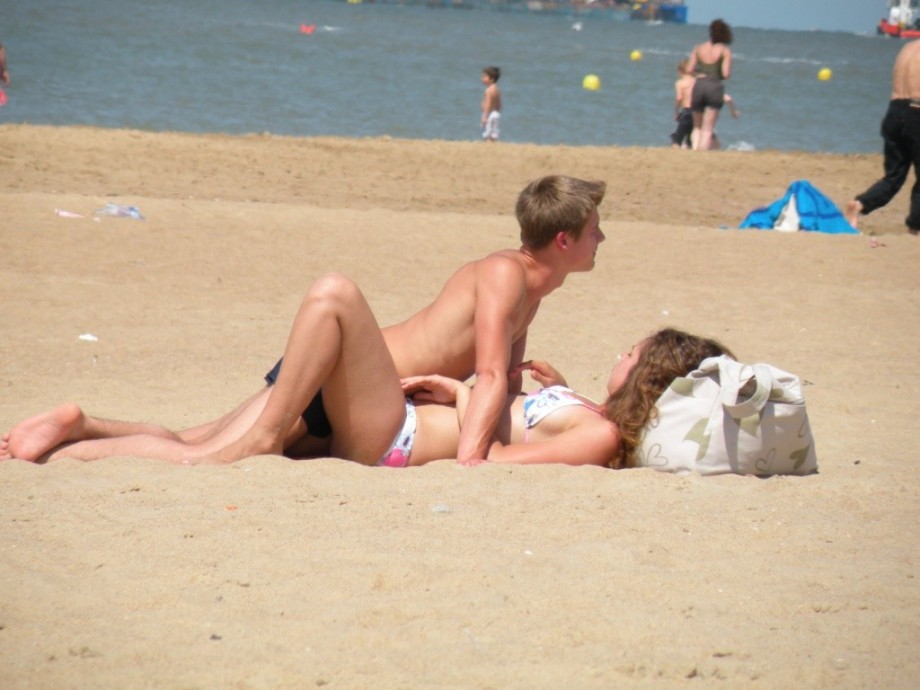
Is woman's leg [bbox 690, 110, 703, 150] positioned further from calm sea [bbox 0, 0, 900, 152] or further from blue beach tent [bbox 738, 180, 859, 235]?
calm sea [bbox 0, 0, 900, 152]

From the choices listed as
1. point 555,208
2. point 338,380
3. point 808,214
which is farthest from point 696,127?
point 338,380

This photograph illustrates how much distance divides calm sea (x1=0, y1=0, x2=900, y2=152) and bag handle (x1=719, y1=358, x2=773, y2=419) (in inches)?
765

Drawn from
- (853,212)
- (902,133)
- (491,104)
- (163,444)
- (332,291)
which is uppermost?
(902,133)

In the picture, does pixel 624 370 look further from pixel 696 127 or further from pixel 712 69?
pixel 696 127

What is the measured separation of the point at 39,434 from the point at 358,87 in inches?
1316

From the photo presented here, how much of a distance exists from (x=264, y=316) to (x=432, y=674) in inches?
208

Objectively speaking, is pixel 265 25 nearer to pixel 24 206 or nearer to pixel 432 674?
pixel 24 206

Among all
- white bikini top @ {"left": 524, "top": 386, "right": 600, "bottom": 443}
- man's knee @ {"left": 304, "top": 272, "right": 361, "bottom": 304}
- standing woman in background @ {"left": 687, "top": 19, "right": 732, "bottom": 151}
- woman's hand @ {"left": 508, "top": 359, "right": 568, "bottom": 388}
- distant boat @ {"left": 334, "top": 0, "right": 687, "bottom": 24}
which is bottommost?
white bikini top @ {"left": 524, "top": 386, "right": 600, "bottom": 443}

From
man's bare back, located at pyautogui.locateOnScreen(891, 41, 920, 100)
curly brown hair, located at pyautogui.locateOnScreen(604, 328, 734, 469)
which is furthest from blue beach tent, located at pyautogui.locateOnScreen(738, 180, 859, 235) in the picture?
curly brown hair, located at pyautogui.locateOnScreen(604, 328, 734, 469)

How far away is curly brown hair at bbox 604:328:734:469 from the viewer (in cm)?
482

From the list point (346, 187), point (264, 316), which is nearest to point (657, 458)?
point (264, 316)

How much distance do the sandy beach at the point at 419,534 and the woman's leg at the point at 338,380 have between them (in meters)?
0.18

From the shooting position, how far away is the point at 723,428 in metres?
4.71

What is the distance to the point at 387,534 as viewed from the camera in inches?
154
